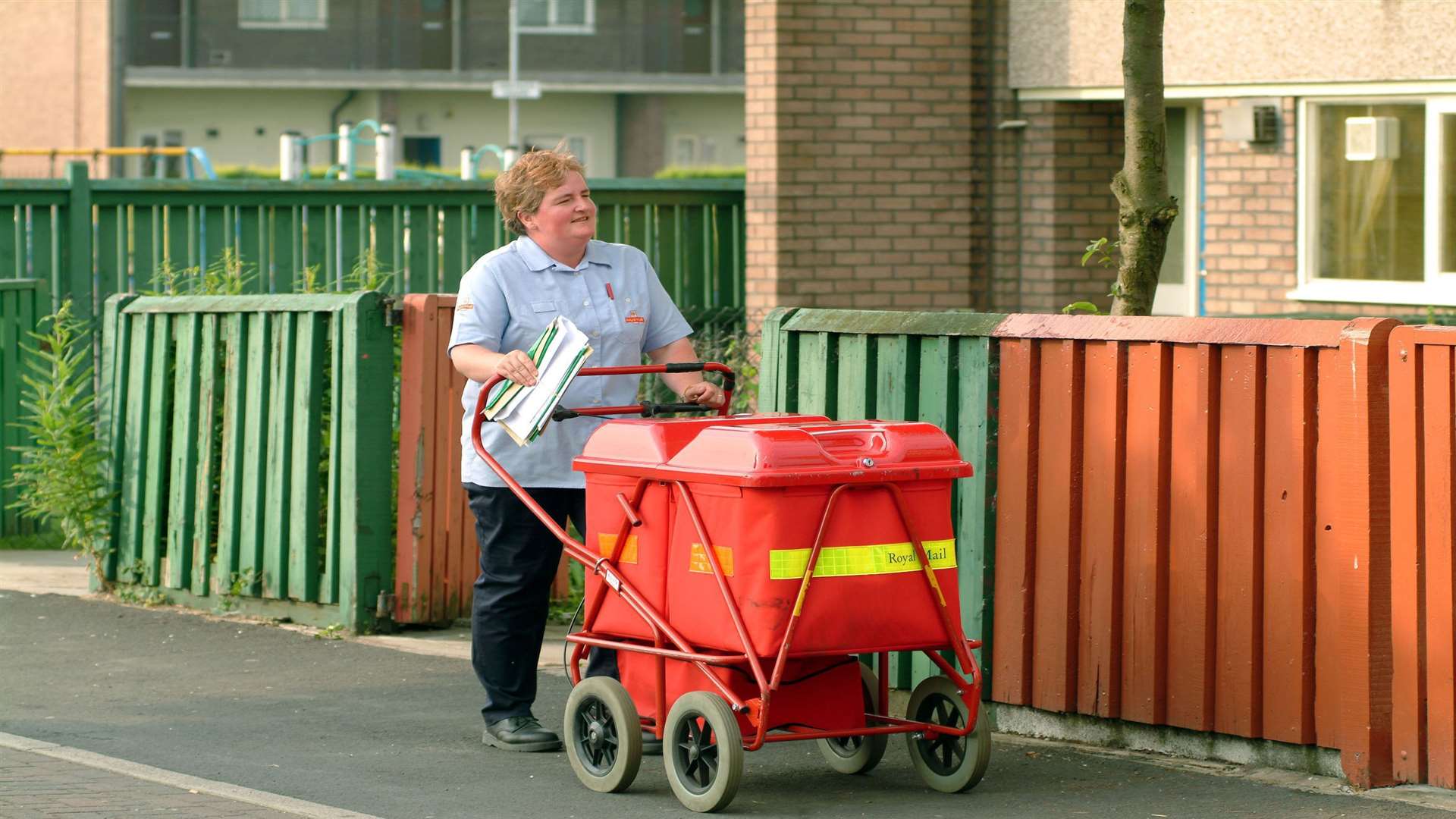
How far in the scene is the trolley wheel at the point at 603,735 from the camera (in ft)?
20.2

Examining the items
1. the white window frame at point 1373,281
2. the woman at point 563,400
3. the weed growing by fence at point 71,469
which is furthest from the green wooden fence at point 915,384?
the white window frame at point 1373,281

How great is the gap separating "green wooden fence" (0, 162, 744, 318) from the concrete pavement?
4.51m

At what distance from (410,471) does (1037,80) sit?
5.76 metres

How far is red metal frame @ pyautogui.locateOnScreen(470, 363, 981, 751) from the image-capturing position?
5797 mm

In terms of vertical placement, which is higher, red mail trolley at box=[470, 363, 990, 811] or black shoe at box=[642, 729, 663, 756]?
red mail trolley at box=[470, 363, 990, 811]

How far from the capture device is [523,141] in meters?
57.5

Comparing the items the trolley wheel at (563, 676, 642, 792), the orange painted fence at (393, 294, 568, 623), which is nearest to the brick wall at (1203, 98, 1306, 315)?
the orange painted fence at (393, 294, 568, 623)

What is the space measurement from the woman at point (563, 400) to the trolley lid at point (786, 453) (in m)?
0.56

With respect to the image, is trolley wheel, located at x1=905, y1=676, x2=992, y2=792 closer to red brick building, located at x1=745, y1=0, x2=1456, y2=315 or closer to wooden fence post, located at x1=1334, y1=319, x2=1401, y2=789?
wooden fence post, located at x1=1334, y1=319, x2=1401, y2=789

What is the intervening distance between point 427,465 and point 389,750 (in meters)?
2.28

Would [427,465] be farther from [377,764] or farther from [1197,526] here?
[1197,526]

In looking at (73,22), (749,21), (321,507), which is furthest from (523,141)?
(321,507)

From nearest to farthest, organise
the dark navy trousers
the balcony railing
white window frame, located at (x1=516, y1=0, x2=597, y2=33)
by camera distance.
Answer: the dark navy trousers < the balcony railing < white window frame, located at (x1=516, y1=0, x2=597, y2=33)

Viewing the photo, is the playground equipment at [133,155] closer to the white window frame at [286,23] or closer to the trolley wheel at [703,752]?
the white window frame at [286,23]
